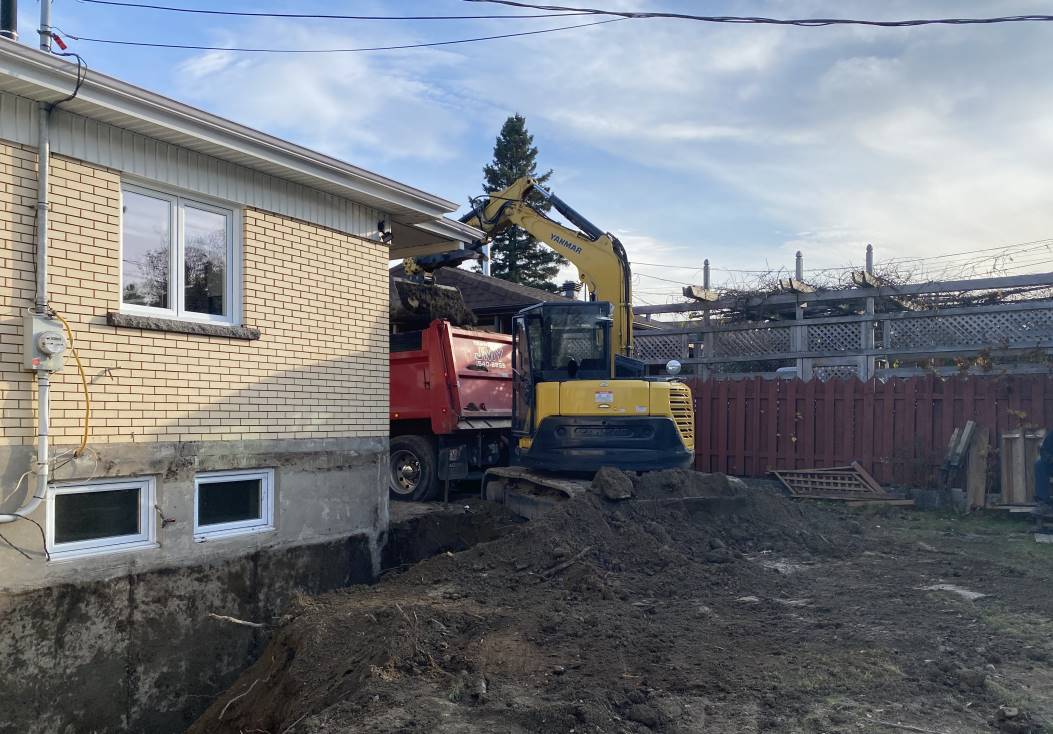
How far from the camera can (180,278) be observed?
7074 mm

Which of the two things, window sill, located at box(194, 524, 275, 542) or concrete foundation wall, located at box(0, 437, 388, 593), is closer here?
concrete foundation wall, located at box(0, 437, 388, 593)

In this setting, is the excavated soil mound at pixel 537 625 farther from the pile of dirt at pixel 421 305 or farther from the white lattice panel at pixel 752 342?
the white lattice panel at pixel 752 342

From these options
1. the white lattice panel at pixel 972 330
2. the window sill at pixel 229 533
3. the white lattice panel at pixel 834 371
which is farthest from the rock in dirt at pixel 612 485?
the white lattice panel at pixel 834 371

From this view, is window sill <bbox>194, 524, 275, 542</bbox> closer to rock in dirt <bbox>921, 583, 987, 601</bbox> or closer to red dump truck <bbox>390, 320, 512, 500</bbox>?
red dump truck <bbox>390, 320, 512, 500</bbox>

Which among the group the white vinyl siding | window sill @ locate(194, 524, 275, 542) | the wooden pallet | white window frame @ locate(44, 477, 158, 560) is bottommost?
the wooden pallet

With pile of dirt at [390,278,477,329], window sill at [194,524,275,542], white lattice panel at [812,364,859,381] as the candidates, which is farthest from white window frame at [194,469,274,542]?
white lattice panel at [812,364,859,381]

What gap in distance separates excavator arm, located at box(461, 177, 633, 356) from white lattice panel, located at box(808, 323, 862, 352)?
17.3 ft

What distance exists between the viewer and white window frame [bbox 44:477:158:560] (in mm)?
6168

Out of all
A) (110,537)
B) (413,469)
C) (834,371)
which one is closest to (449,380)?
(413,469)

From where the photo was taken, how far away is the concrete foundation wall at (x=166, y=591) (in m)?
5.95

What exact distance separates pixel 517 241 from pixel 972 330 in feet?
77.7

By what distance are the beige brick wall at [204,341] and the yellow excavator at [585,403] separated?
217 cm

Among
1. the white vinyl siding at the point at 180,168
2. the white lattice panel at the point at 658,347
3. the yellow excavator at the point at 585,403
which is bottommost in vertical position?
the yellow excavator at the point at 585,403

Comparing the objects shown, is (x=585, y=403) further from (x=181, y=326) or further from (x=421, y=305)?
(x=181, y=326)
